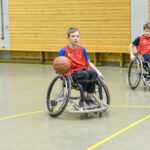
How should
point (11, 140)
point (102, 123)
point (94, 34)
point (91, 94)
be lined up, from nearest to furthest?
point (11, 140) < point (102, 123) < point (91, 94) < point (94, 34)

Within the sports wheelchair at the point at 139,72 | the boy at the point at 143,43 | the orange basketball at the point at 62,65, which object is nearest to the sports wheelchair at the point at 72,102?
the orange basketball at the point at 62,65

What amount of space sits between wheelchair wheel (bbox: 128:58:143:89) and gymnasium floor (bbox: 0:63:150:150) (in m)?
0.12

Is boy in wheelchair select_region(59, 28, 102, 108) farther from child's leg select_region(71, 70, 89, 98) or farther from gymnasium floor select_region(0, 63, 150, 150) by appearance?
gymnasium floor select_region(0, 63, 150, 150)

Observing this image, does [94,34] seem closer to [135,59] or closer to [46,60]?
[46,60]

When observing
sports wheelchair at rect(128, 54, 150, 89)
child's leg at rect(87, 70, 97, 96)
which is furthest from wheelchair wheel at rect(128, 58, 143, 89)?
child's leg at rect(87, 70, 97, 96)

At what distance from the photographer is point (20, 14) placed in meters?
12.1

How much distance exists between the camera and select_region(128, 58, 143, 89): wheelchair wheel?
7.53m

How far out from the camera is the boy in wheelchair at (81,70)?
572 cm

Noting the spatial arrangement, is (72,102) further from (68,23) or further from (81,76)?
(68,23)

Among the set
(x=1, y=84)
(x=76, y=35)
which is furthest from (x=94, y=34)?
(x=76, y=35)

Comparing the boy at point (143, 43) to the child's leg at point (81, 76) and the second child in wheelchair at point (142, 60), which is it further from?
the child's leg at point (81, 76)

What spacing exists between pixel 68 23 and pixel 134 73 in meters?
4.06

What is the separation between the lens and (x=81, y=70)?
5.87 meters

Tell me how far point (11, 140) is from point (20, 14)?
7.71 meters
